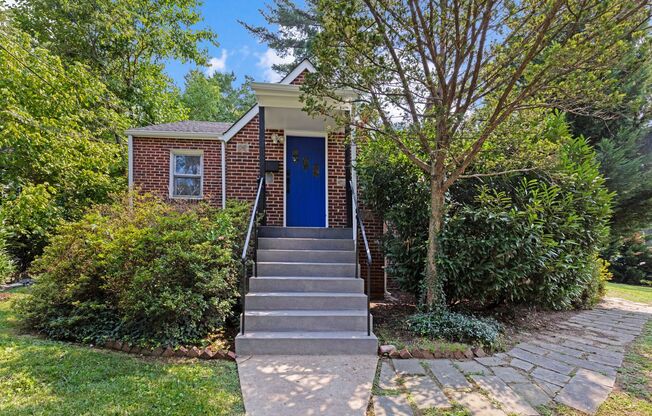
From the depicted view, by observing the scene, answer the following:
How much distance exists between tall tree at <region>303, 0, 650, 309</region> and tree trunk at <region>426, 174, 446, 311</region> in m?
0.01

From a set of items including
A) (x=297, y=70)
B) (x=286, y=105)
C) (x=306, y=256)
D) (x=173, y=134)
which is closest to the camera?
(x=306, y=256)

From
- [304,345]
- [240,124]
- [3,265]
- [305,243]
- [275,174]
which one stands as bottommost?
[304,345]

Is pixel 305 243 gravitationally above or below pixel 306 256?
above

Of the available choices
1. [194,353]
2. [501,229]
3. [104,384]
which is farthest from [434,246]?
[104,384]

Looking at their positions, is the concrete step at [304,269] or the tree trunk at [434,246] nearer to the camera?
the tree trunk at [434,246]

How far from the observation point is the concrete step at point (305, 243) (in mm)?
5129

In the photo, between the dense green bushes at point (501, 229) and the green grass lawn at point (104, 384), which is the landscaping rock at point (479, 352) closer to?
the dense green bushes at point (501, 229)

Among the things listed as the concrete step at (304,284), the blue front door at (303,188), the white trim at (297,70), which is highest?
the white trim at (297,70)

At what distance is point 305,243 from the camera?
5.21 m

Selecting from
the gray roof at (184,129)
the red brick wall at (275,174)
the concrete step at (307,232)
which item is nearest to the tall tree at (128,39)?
the gray roof at (184,129)

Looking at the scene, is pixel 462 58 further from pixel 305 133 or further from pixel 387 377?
pixel 387 377

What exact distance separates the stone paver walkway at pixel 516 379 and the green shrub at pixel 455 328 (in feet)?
0.82

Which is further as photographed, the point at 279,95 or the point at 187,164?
the point at 187,164

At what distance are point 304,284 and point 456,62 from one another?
3.52 meters
